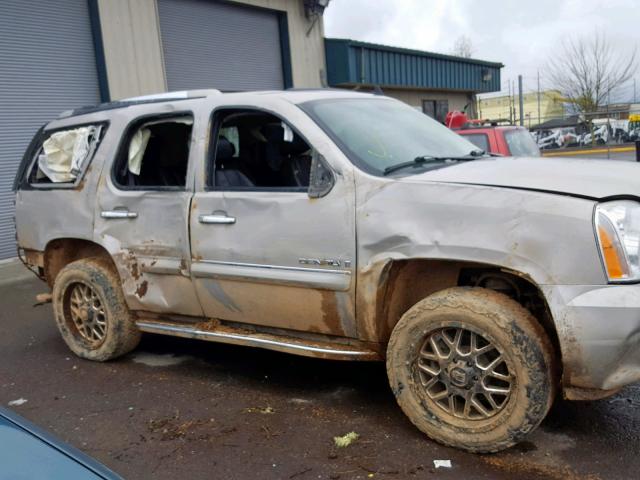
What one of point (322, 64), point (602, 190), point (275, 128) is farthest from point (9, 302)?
point (322, 64)

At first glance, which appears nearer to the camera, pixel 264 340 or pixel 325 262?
pixel 325 262

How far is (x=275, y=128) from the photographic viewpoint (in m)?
4.68

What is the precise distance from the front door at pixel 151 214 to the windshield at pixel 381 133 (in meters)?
1.02

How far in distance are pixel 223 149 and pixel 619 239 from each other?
2562mm

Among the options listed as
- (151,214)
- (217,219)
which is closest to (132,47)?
(151,214)

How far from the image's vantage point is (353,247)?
338 centimetres

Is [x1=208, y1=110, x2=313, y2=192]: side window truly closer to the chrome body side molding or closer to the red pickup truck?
the chrome body side molding

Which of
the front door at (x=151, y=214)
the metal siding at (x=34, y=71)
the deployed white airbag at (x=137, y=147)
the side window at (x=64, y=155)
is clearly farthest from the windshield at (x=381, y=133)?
the metal siding at (x=34, y=71)

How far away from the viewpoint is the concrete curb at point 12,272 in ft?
28.2

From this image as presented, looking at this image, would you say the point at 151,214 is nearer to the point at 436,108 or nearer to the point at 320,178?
the point at 320,178

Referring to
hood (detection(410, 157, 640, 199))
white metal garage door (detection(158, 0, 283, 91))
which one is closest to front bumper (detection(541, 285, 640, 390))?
hood (detection(410, 157, 640, 199))

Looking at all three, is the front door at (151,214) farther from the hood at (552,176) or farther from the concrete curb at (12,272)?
the concrete curb at (12,272)

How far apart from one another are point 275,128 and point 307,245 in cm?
146

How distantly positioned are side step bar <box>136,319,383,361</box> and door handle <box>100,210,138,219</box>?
31.3 inches
